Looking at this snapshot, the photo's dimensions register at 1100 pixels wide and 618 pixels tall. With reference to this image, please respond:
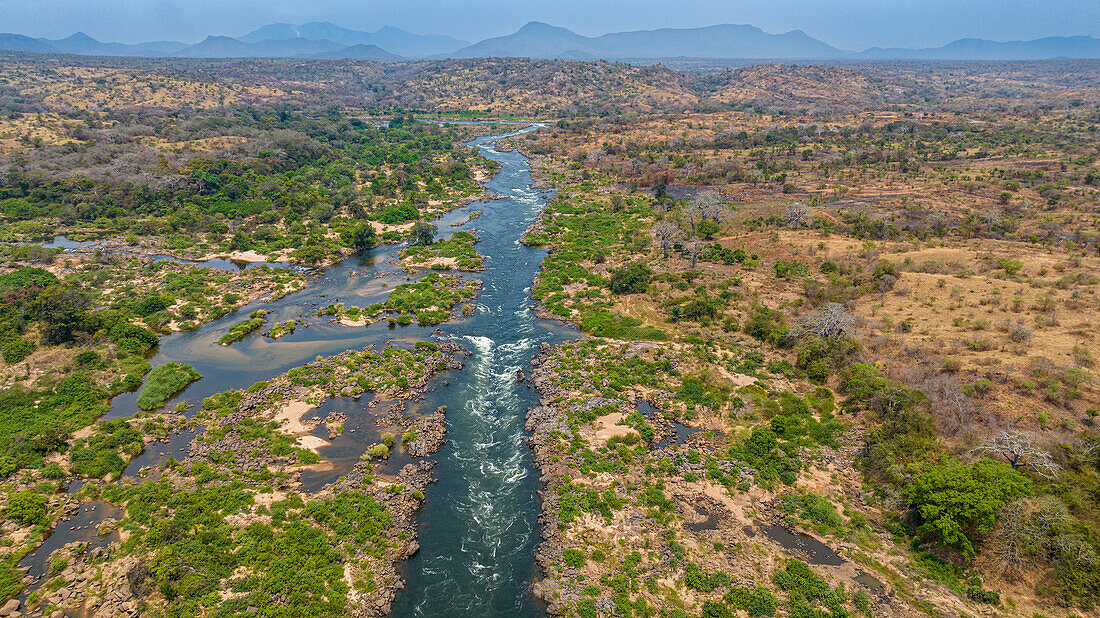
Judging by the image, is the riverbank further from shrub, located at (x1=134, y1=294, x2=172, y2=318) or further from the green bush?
shrub, located at (x1=134, y1=294, x2=172, y2=318)

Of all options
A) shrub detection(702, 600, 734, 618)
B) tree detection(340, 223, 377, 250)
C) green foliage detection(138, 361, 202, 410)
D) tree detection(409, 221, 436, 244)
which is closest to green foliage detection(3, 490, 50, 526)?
green foliage detection(138, 361, 202, 410)

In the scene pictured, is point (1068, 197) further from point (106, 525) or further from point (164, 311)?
point (164, 311)

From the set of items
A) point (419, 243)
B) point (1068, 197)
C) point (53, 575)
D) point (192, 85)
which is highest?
point (192, 85)

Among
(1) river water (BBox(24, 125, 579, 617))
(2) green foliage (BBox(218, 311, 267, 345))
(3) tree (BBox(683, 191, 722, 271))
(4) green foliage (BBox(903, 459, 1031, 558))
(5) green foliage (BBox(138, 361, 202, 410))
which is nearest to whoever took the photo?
(4) green foliage (BBox(903, 459, 1031, 558))

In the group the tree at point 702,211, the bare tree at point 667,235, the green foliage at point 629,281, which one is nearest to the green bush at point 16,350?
the green foliage at point 629,281

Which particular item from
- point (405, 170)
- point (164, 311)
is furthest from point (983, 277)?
point (405, 170)
